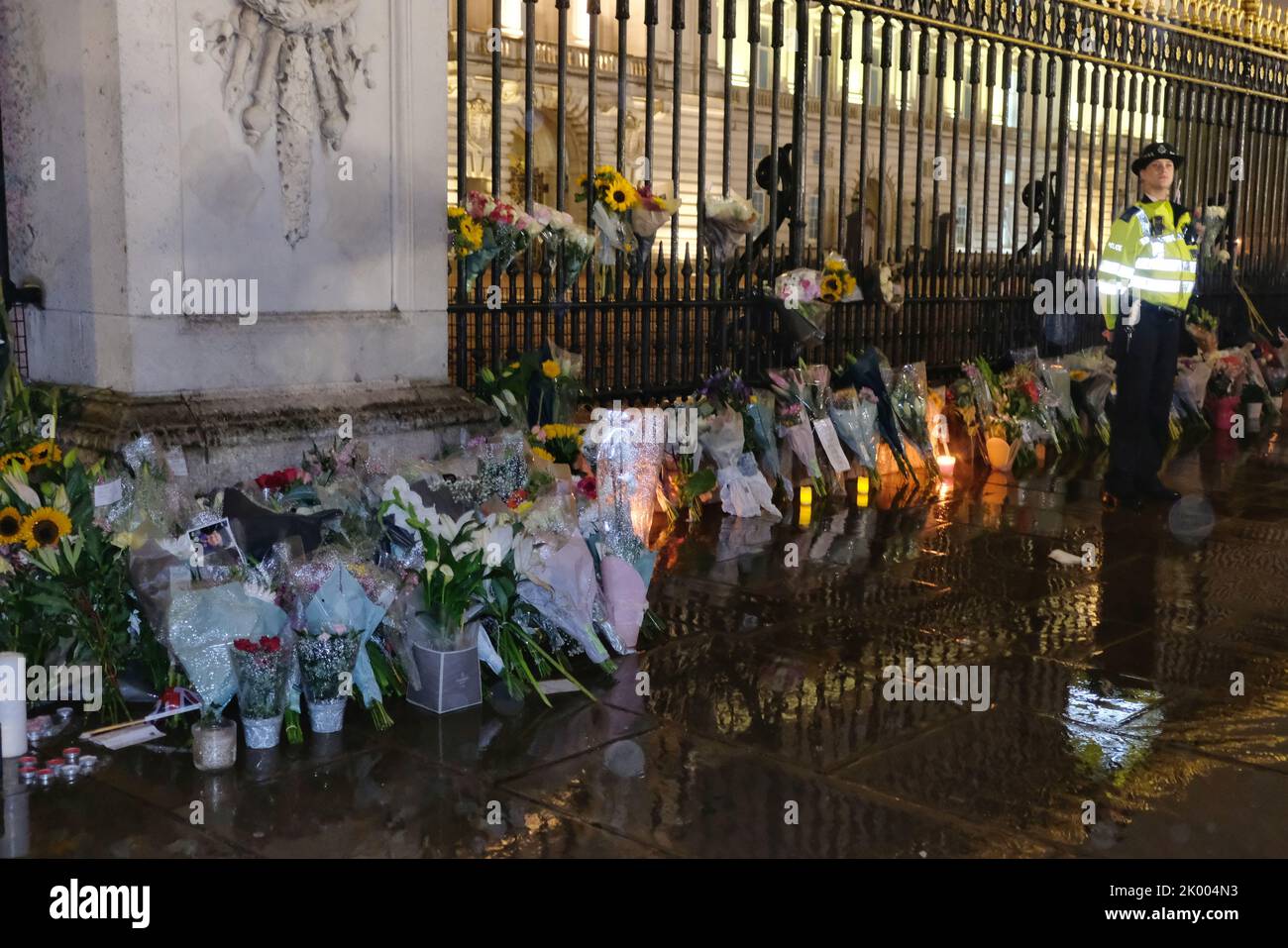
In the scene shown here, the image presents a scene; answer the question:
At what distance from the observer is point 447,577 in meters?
4.64

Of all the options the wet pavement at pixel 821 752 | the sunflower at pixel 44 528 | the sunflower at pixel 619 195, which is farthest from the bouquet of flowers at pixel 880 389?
the sunflower at pixel 44 528

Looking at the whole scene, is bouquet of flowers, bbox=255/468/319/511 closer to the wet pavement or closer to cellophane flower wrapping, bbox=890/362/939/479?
the wet pavement

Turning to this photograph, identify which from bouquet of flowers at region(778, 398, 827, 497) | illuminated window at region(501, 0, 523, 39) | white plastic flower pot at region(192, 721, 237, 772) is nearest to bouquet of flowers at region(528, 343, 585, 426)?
bouquet of flowers at region(778, 398, 827, 497)

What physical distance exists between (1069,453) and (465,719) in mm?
7600

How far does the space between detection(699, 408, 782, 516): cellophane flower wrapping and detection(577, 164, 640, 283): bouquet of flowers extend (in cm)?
127

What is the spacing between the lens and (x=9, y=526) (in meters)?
4.49

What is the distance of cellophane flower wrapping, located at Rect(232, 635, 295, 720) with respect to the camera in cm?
421

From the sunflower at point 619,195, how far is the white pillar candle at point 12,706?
4934 mm

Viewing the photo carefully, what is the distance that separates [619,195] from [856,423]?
2.13 m

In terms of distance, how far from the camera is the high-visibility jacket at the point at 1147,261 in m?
8.45

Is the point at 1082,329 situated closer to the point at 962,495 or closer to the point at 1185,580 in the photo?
the point at 962,495

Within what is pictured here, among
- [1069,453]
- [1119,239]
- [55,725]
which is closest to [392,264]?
[55,725]

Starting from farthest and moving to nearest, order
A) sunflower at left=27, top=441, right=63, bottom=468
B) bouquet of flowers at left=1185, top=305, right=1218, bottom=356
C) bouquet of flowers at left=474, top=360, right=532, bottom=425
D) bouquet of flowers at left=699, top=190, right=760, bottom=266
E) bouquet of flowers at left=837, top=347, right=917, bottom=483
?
bouquet of flowers at left=1185, top=305, right=1218, bottom=356 → bouquet of flowers at left=837, top=347, right=917, bottom=483 → bouquet of flowers at left=699, top=190, right=760, bottom=266 → bouquet of flowers at left=474, top=360, right=532, bottom=425 → sunflower at left=27, top=441, right=63, bottom=468

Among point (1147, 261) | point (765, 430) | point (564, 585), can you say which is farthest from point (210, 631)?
point (1147, 261)
